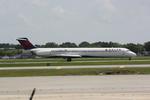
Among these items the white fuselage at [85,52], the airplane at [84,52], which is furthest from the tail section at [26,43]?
the white fuselage at [85,52]

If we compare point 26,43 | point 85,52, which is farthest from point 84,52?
point 26,43

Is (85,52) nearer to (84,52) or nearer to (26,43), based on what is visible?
(84,52)

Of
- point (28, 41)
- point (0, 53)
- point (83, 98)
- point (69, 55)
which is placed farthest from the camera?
point (0, 53)

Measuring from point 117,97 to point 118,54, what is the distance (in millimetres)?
81132

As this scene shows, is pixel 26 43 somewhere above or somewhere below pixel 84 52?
above

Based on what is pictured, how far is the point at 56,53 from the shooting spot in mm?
97062

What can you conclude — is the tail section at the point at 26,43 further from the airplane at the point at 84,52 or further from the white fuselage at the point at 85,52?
the white fuselage at the point at 85,52

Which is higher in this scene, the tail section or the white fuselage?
the tail section

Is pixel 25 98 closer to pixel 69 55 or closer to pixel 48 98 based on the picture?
pixel 48 98

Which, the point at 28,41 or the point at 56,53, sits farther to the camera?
the point at 28,41

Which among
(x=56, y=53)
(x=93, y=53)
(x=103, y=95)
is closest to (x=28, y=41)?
(x=56, y=53)

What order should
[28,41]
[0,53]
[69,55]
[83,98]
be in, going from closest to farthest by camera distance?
[83,98] < [69,55] < [28,41] < [0,53]

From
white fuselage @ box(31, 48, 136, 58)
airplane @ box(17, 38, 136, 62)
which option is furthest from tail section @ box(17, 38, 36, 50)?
white fuselage @ box(31, 48, 136, 58)

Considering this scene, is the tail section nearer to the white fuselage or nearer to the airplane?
the airplane
